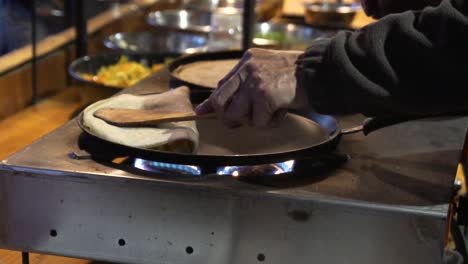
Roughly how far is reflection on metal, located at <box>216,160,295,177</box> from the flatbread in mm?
367

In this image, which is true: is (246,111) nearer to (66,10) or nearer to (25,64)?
(25,64)

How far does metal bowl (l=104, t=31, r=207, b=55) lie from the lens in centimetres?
212

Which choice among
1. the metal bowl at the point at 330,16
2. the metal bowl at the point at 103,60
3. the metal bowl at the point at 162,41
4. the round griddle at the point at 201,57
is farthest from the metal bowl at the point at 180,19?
the round griddle at the point at 201,57

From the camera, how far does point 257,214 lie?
85 cm

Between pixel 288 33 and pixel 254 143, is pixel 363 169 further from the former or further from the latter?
pixel 288 33

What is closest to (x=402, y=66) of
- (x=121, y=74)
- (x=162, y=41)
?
(x=121, y=74)

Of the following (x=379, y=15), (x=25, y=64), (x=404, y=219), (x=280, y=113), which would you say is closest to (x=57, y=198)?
(x=280, y=113)

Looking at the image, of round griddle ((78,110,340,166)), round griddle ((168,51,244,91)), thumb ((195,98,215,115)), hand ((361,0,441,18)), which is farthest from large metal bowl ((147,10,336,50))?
thumb ((195,98,215,115))

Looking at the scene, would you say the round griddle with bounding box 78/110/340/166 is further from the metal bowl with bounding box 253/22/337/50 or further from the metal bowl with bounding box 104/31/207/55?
the metal bowl with bounding box 253/22/337/50

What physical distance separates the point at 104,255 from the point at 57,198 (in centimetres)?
9

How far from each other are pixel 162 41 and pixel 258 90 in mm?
1366

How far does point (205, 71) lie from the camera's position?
1410mm

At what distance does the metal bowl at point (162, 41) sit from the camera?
2119 millimetres

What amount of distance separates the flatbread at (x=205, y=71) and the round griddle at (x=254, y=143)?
205mm
